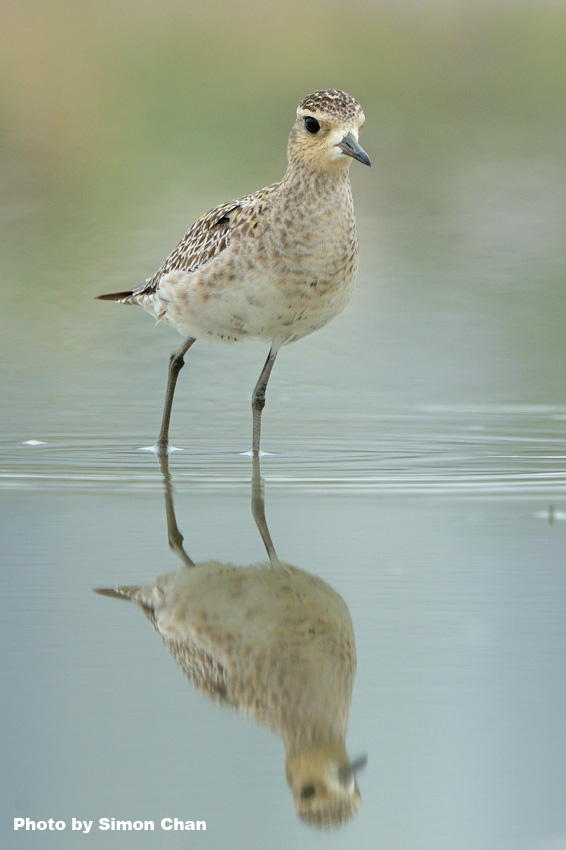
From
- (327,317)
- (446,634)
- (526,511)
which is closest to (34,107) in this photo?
(327,317)

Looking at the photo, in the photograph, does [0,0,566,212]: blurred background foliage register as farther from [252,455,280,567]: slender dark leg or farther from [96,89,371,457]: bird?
[252,455,280,567]: slender dark leg

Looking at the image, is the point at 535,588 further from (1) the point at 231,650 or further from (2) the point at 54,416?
(2) the point at 54,416

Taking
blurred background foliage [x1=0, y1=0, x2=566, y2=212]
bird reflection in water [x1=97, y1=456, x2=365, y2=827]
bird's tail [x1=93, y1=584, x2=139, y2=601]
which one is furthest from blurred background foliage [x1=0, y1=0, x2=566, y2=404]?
bird's tail [x1=93, y1=584, x2=139, y2=601]

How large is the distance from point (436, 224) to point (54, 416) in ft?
22.7

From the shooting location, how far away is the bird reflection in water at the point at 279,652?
3.47 m

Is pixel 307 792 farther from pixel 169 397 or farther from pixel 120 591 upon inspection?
pixel 169 397

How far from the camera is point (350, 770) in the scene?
3457 mm

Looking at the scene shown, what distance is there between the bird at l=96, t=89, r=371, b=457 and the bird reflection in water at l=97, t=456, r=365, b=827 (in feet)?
5.91

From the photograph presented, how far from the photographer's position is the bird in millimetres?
6699

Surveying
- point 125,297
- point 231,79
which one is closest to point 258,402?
point 125,297

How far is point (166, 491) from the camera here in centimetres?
611

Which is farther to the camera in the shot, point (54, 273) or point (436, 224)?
point (436, 224)

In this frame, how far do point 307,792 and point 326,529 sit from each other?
2116 mm

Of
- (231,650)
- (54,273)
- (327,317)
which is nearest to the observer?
(231,650)
